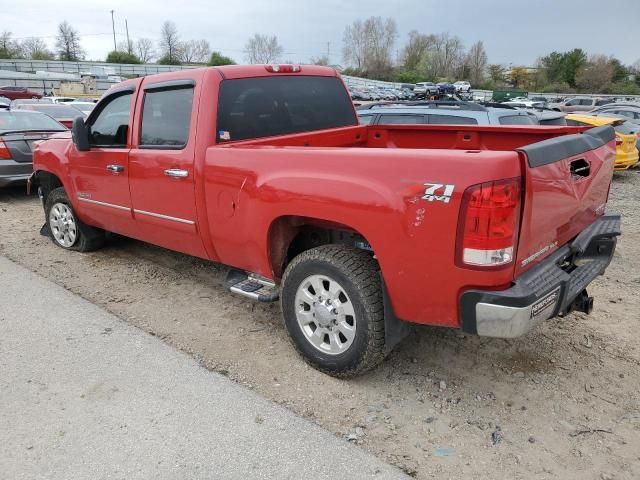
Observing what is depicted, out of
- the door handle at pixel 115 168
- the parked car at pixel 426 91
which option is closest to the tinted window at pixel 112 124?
the door handle at pixel 115 168

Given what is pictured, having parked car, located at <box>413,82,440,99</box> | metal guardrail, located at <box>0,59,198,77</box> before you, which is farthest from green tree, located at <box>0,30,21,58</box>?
parked car, located at <box>413,82,440,99</box>

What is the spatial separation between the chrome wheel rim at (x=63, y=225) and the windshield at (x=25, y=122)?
433 cm

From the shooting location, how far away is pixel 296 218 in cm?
351

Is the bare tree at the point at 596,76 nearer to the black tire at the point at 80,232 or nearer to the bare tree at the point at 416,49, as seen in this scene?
the bare tree at the point at 416,49

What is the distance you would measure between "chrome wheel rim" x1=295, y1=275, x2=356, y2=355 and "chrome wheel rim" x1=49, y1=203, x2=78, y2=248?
3.61 meters

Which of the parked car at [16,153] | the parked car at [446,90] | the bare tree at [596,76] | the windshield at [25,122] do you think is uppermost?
the bare tree at [596,76]

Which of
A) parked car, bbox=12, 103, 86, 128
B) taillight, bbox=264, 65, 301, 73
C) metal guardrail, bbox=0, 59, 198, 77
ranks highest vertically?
metal guardrail, bbox=0, 59, 198, 77

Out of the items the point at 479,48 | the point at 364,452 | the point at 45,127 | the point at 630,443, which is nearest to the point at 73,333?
the point at 364,452

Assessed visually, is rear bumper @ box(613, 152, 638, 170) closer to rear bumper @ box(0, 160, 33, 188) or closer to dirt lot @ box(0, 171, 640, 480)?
dirt lot @ box(0, 171, 640, 480)

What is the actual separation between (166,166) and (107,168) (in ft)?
3.35

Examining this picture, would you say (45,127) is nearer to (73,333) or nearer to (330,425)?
(73,333)

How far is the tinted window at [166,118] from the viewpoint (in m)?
4.05

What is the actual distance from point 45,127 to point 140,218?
6664 mm

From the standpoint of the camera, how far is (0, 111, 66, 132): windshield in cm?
973
